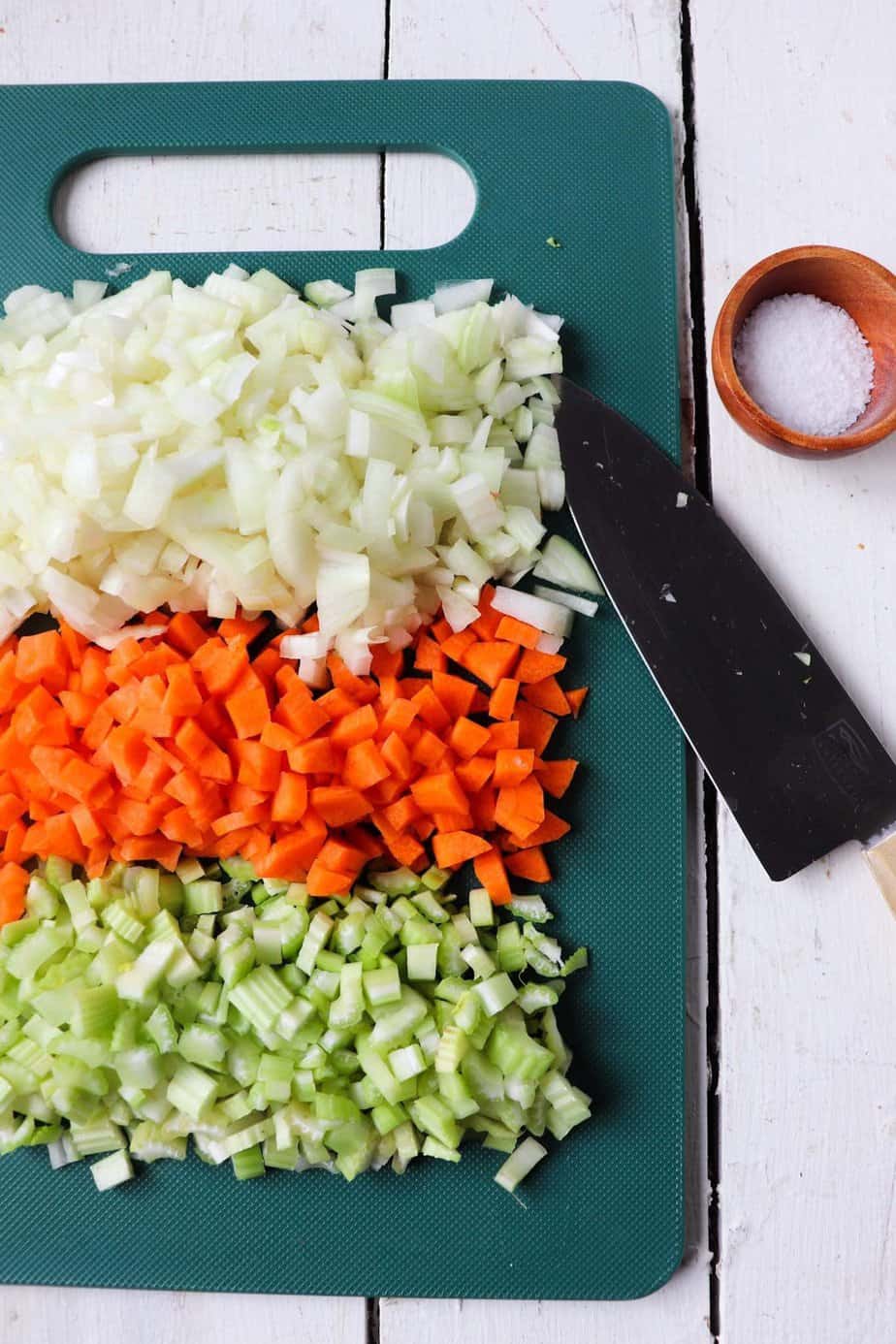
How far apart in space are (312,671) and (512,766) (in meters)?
0.32

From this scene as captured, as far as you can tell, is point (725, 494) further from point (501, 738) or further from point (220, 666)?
point (220, 666)

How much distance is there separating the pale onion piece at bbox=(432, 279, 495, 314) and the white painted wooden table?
0.53 feet

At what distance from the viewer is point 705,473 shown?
6.08ft

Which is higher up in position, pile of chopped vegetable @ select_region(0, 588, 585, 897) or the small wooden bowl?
the small wooden bowl

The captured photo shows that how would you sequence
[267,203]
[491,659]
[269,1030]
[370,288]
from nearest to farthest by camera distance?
1. [269,1030]
2. [491,659]
3. [370,288]
4. [267,203]

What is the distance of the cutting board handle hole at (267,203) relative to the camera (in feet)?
6.28

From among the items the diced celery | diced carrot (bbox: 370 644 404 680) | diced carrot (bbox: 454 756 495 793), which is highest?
diced carrot (bbox: 370 644 404 680)

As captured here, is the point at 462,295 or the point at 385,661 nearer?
the point at 385,661

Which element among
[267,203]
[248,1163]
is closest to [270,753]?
[248,1163]

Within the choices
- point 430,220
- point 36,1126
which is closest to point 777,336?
point 430,220

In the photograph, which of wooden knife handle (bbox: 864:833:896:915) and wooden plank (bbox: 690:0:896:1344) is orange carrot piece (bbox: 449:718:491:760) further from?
wooden knife handle (bbox: 864:833:896:915)

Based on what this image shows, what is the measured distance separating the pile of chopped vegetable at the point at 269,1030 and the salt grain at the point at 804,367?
34.5 inches

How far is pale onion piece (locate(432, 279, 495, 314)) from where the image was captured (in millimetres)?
1824

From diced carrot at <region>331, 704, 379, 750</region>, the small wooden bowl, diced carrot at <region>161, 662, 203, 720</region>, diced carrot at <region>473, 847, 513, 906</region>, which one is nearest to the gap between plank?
the small wooden bowl
